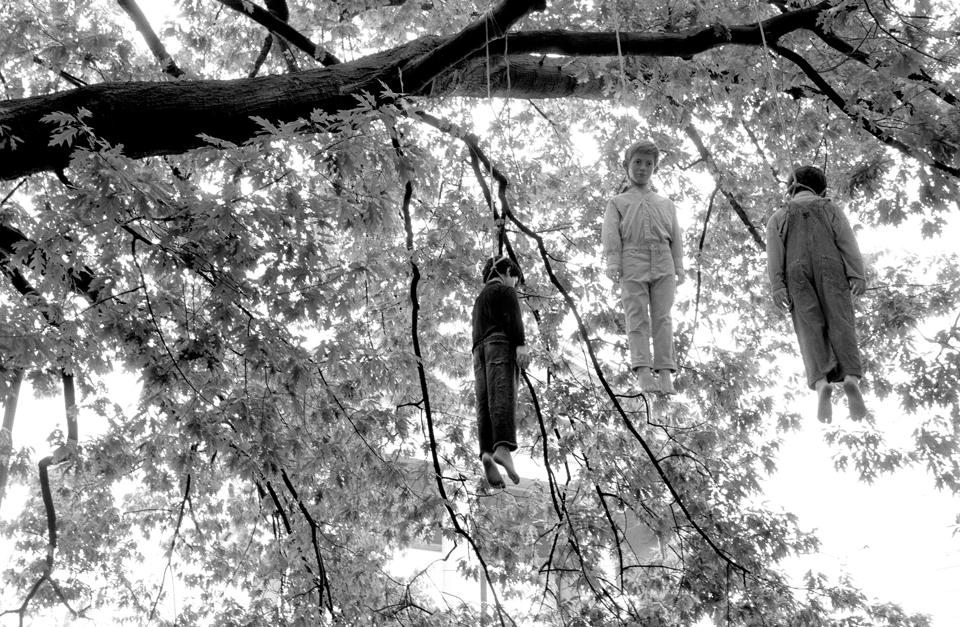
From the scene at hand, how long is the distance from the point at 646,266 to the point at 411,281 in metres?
2.88

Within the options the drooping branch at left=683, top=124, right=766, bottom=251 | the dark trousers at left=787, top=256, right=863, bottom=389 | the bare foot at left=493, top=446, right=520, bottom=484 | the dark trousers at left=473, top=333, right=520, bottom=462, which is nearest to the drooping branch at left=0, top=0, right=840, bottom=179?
the dark trousers at left=473, top=333, right=520, bottom=462

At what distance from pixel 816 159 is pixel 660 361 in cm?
356

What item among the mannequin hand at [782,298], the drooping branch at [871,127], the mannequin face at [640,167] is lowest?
the mannequin hand at [782,298]

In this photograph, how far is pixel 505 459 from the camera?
3975mm

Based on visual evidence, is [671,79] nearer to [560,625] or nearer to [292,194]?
[292,194]

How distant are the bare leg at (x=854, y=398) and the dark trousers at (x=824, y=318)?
0.03 meters

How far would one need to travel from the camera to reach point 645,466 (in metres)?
7.25

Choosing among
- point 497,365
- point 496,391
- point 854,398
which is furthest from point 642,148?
point 854,398

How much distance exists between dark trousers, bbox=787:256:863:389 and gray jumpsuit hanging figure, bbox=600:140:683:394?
1.86 feet

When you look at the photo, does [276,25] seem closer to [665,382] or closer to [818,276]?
[665,382]

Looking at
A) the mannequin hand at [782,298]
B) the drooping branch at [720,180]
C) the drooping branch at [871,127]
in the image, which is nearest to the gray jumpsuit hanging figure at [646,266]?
the mannequin hand at [782,298]

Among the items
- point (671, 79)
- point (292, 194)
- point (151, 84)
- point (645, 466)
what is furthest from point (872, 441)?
point (151, 84)

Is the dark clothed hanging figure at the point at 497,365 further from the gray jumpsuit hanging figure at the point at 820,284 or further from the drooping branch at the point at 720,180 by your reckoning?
the drooping branch at the point at 720,180

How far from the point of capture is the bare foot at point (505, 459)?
3951mm
